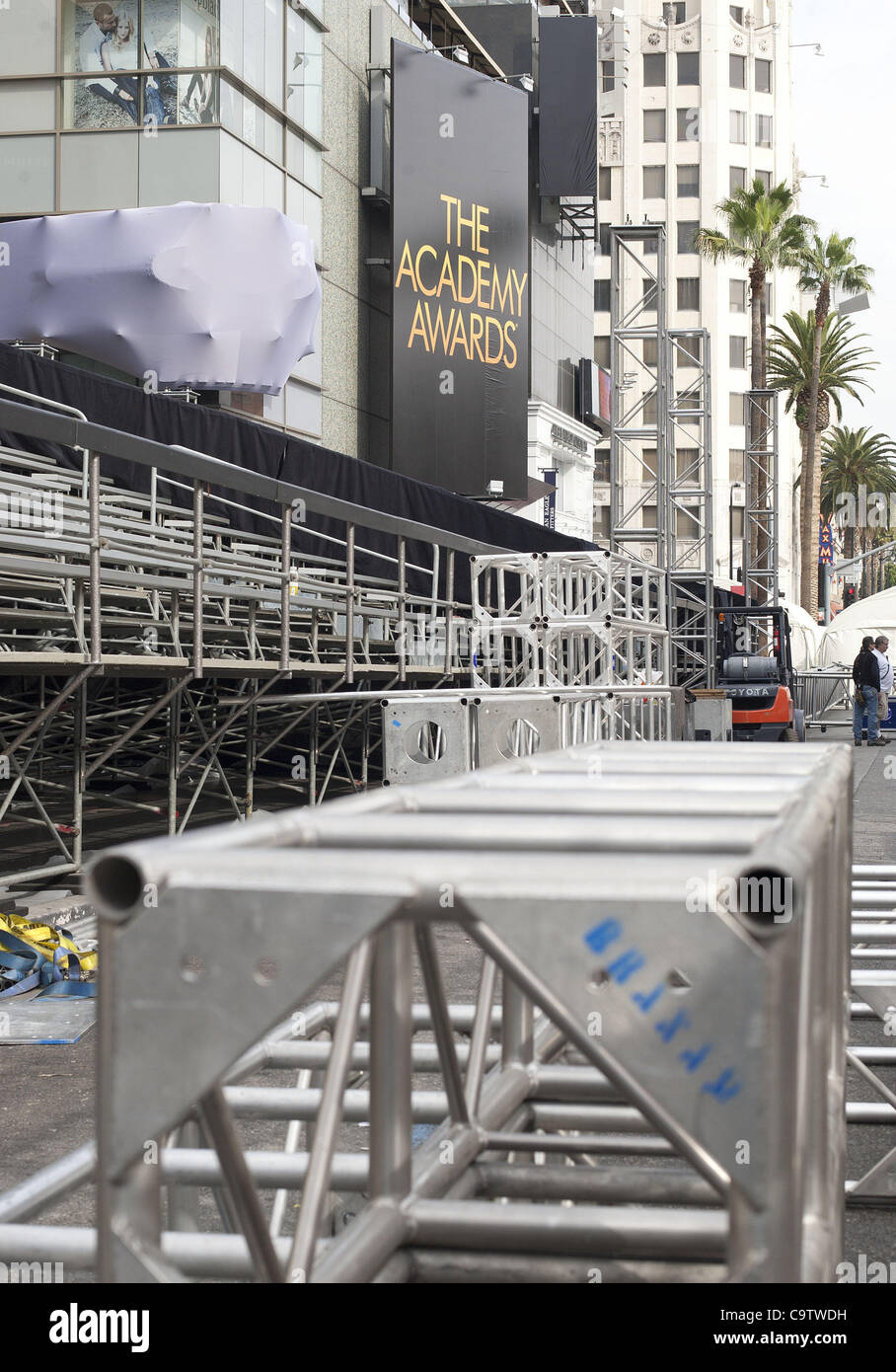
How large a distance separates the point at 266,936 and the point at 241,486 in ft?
28.5

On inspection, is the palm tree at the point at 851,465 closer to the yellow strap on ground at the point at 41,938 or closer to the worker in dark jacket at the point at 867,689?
the worker in dark jacket at the point at 867,689

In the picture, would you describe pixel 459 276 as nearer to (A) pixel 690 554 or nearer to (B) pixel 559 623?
(A) pixel 690 554

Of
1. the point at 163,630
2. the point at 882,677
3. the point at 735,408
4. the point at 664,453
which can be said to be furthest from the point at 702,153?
the point at 163,630

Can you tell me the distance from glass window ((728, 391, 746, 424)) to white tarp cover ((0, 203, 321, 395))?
219 feet

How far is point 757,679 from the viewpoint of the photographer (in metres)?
30.1

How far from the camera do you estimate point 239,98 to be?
21156mm

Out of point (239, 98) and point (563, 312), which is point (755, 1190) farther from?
point (563, 312)

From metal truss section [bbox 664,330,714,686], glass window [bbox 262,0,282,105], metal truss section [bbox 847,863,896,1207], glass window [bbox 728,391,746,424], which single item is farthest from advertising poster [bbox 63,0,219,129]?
glass window [bbox 728,391,746,424]

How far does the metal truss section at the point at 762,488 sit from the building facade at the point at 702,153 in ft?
131

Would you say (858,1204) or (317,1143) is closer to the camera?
(317,1143)

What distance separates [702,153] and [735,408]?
14.6 metres

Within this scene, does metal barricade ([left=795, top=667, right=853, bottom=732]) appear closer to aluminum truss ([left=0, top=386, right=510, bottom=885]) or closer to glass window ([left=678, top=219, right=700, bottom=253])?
aluminum truss ([left=0, top=386, right=510, bottom=885])

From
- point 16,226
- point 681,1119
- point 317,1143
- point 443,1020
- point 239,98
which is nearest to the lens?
point 681,1119
